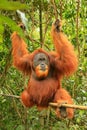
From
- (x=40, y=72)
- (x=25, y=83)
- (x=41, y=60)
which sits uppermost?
(x=41, y=60)

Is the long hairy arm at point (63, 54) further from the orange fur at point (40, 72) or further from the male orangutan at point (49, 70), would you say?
the orange fur at point (40, 72)

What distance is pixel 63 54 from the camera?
2.84m

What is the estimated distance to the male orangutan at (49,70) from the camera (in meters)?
2.84

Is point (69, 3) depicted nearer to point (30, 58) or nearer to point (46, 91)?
point (30, 58)

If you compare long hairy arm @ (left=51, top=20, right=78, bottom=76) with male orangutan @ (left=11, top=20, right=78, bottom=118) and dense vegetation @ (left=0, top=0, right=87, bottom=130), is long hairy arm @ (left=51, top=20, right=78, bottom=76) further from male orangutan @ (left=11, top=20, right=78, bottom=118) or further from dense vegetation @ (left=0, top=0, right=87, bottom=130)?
dense vegetation @ (left=0, top=0, right=87, bottom=130)

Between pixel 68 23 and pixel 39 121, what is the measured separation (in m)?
1.57

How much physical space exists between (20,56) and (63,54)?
67 cm

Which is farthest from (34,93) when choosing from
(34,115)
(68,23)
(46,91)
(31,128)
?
(68,23)

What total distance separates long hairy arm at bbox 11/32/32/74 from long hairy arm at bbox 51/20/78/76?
38 cm

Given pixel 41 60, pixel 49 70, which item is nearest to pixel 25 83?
pixel 49 70

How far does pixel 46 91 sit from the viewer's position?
302cm

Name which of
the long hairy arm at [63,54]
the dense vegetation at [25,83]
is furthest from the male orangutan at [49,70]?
the dense vegetation at [25,83]

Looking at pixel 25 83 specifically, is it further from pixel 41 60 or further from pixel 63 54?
pixel 63 54

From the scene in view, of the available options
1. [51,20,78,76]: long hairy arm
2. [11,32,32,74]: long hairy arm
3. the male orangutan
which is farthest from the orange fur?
[11,32,32,74]: long hairy arm
